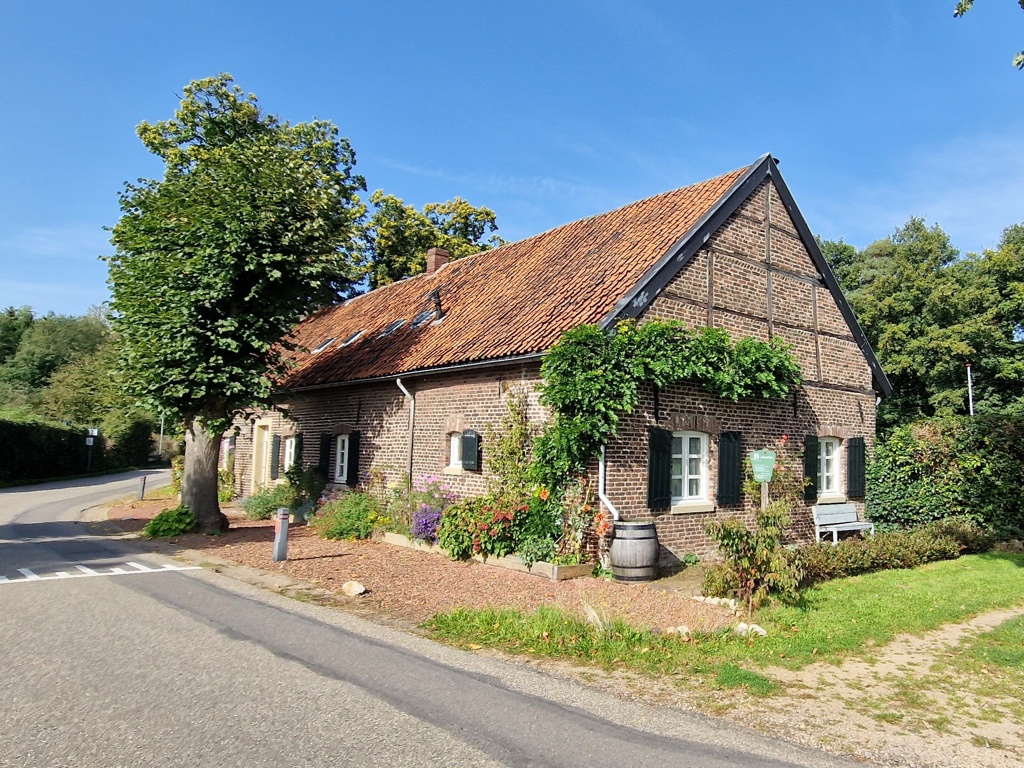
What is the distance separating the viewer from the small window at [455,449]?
1310cm

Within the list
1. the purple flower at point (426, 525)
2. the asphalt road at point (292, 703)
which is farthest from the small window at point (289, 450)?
the asphalt road at point (292, 703)

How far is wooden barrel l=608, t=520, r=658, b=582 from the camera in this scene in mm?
9719

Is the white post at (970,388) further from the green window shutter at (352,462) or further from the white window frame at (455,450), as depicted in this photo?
the green window shutter at (352,462)

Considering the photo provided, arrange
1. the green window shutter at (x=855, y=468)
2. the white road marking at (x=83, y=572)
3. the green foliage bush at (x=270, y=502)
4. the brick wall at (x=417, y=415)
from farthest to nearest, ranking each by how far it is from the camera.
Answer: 1. the green foliage bush at (x=270, y=502)
2. the green window shutter at (x=855, y=468)
3. the brick wall at (x=417, y=415)
4. the white road marking at (x=83, y=572)

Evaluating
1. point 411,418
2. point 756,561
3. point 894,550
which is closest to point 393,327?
point 411,418

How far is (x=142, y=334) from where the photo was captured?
13508mm

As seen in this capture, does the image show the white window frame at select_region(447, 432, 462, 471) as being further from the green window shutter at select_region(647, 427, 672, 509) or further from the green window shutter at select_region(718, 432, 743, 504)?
Answer: the green window shutter at select_region(718, 432, 743, 504)

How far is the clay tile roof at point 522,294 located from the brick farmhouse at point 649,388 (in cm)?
5

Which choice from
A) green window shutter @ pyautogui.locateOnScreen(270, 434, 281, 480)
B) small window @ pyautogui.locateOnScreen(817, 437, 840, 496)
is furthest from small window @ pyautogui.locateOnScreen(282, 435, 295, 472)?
small window @ pyautogui.locateOnScreen(817, 437, 840, 496)

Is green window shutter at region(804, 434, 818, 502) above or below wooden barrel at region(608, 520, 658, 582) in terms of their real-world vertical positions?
above

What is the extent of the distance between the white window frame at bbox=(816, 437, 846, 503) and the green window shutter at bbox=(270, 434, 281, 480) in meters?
13.8

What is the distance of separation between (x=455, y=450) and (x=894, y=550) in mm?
7856

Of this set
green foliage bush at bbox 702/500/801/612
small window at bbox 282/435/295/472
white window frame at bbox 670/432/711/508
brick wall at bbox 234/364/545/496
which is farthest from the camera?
small window at bbox 282/435/295/472

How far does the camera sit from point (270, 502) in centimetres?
1761
